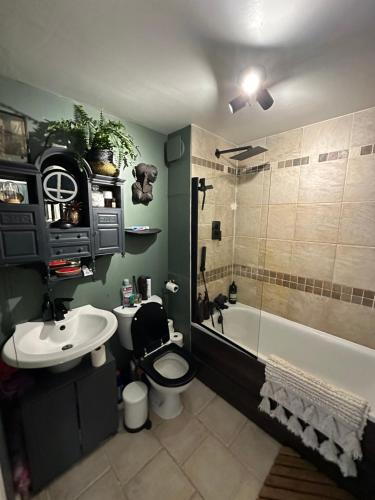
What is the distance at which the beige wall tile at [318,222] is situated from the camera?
68.1 inches

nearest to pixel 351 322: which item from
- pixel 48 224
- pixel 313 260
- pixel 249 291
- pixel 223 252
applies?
pixel 313 260

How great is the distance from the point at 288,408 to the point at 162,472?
0.91m

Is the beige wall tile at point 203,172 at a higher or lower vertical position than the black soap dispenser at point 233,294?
higher

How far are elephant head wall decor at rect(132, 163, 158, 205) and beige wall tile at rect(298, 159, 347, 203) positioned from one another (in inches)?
54.5

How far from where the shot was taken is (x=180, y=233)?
2.03 meters

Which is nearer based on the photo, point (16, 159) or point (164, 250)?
point (16, 159)

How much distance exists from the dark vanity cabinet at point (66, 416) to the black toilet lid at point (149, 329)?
288mm

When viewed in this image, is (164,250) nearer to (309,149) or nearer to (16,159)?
(16,159)

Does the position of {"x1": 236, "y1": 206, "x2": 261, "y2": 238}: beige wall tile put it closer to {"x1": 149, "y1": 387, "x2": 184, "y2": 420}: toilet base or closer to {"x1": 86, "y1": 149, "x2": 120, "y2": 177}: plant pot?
{"x1": 86, "y1": 149, "x2": 120, "y2": 177}: plant pot

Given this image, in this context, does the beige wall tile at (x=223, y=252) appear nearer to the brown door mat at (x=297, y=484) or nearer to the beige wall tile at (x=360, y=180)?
the beige wall tile at (x=360, y=180)

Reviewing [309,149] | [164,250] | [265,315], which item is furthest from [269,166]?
[265,315]

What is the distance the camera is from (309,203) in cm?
185

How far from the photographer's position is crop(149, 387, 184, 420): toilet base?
161 cm

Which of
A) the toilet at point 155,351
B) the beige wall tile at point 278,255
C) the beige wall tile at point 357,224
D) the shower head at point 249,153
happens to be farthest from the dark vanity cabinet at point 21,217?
the beige wall tile at point 357,224
